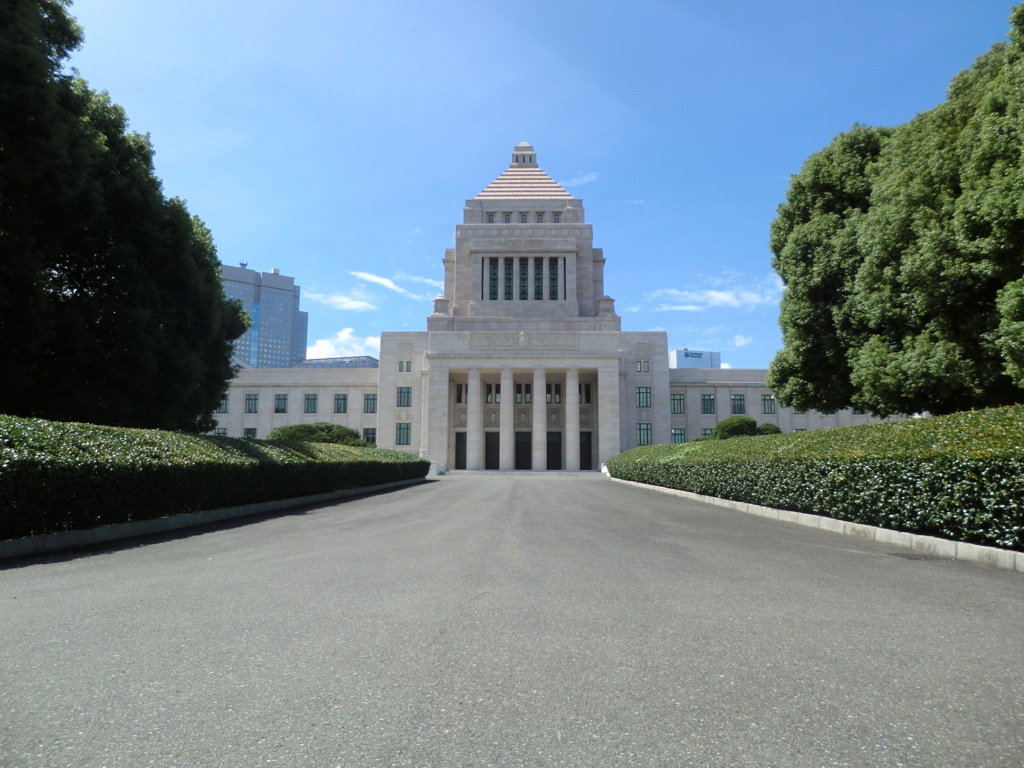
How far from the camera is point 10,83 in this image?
13.6 m

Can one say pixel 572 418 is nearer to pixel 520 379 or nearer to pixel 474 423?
pixel 520 379

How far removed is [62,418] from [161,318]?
4366 millimetres

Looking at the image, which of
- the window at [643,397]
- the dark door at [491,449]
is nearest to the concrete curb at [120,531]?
the dark door at [491,449]

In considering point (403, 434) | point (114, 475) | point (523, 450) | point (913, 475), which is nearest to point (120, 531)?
Answer: point (114, 475)

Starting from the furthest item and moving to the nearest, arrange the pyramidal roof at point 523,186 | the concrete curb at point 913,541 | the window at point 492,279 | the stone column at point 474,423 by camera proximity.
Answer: the pyramidal roof at point 523,186, the window at point 492,279, the stone column at point 474,423, the concrete curb at point 913,541

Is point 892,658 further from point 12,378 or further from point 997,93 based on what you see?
point 12,378

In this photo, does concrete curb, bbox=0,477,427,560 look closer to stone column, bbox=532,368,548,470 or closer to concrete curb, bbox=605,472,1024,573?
concrete curb, bbox=605,472,1024,573

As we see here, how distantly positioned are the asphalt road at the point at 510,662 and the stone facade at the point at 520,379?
146ft

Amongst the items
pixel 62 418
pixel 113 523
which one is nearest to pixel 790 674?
pixel 113 523

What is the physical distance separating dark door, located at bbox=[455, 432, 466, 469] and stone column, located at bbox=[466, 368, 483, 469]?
4.46 m

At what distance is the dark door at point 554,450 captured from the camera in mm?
58438

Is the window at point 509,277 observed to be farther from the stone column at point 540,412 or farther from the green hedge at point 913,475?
the green hedge at point 913,475

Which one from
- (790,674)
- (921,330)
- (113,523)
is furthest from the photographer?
(921,330)

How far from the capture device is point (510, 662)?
12.4 ft
